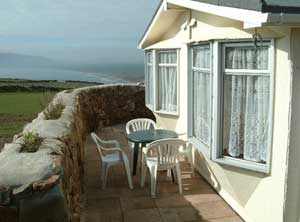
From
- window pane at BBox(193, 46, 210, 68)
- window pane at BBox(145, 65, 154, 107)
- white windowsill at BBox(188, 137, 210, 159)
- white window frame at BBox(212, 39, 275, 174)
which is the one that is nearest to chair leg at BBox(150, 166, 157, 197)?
white windowsill at BBox(188, 137, 210, 159)

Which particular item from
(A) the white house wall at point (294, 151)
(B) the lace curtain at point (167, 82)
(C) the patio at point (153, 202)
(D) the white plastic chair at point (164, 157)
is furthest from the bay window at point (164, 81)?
(A) the white house wall at point (294, 151)

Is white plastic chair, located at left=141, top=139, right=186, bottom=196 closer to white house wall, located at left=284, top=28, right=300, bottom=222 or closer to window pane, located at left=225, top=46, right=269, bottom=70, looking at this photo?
window pane, located at left=225, top=46, right=269, bottom=70

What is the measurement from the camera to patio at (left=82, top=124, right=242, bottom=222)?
605 cm

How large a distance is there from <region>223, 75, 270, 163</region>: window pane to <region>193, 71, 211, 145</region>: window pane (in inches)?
35.5

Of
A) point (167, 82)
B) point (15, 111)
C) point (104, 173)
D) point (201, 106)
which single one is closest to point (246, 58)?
point (201, 106)

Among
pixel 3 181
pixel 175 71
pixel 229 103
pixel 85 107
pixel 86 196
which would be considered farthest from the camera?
pixel 85 107

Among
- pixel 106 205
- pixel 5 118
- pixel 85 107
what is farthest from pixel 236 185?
pixel 5 118

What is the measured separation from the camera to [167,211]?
628cm

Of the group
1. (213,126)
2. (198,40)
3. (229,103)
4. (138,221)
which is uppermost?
(198,40)

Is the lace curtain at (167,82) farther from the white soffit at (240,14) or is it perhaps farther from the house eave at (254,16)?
the house eave at (254,16)

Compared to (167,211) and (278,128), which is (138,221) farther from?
(278,128)

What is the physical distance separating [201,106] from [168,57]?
3.40 metres

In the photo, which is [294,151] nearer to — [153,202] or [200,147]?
[200,147]

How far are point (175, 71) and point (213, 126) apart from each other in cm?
412
